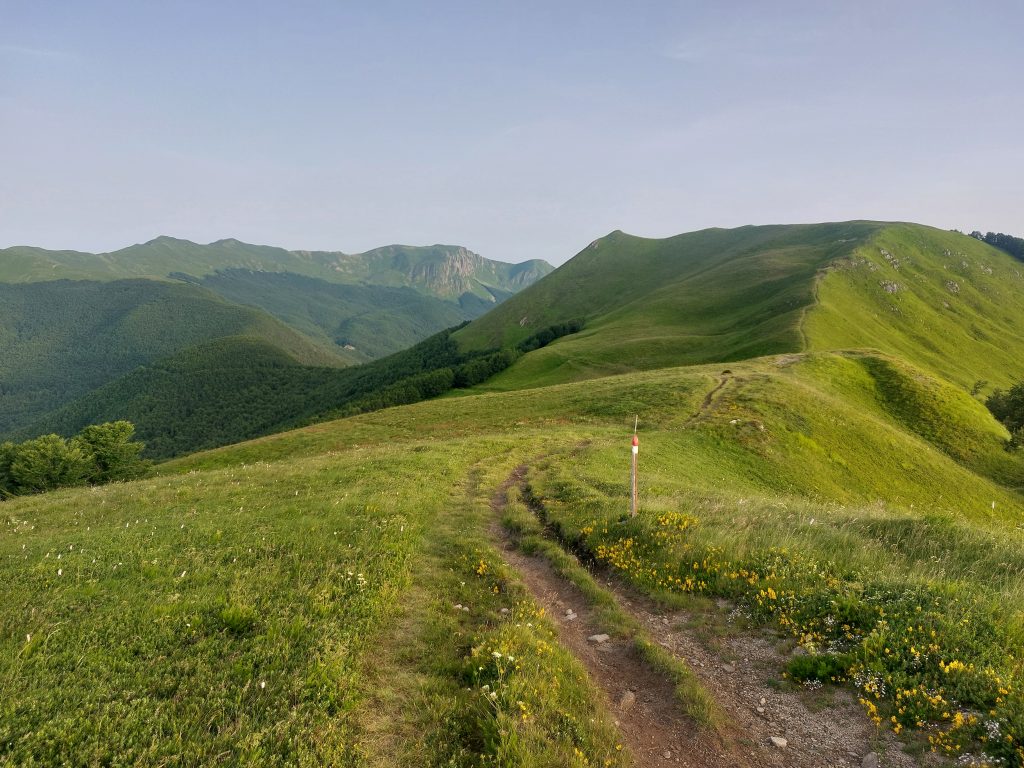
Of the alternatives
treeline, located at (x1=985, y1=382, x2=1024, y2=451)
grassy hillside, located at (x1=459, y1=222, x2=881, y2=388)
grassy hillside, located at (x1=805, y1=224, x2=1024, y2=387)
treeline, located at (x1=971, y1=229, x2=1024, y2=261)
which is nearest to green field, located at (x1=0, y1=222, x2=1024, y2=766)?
treeline, located at (x1=985, y1=382, x2=1024, y2=451)

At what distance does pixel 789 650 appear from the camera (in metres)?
8.45

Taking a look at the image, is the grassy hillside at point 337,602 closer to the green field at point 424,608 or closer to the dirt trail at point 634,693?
the green field at point 424,608

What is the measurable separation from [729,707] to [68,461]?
6700cm

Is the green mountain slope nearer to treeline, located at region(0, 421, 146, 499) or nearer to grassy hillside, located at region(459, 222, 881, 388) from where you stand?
grassy hillside, located at region(459, 222, 881, 388)

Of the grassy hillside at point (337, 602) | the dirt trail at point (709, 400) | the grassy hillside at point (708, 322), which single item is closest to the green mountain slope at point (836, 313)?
the grassy hillside at point (708, 322)

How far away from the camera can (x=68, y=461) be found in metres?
50.2

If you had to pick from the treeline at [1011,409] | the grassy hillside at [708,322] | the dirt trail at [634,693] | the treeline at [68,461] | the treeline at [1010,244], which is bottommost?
the treeline at [68,461]

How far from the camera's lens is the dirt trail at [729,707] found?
6.50m

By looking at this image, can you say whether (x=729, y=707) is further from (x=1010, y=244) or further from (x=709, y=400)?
(x=1010, y=244)

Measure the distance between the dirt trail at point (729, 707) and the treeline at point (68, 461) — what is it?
54.1m

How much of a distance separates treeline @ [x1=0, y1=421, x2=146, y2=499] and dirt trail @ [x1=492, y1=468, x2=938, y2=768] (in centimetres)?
5411

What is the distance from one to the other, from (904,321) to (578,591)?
129 metres

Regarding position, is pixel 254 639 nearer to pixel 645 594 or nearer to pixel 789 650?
pixel 645 594

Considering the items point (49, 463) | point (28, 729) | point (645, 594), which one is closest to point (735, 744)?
point (645, 594)
